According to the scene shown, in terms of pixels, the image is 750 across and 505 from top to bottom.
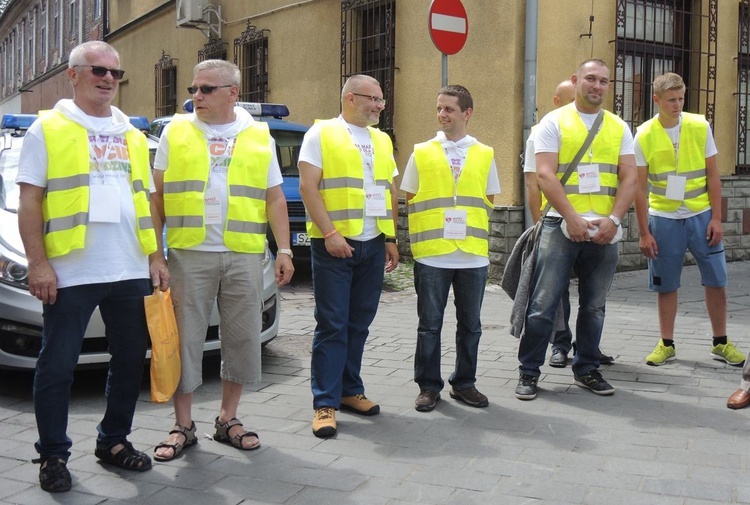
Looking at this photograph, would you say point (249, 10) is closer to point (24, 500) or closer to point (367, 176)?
point (367, 176)

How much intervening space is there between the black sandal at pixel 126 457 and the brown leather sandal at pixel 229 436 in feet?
1.50

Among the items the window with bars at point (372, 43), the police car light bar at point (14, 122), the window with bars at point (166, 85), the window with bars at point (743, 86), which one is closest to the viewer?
the police car light bar at point (14, 122)

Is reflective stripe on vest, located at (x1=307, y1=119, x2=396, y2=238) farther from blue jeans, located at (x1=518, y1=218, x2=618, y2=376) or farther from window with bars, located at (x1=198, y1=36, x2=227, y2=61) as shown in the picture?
window with bars, located at (x1=198, y1=36, x2=227, y2=61)

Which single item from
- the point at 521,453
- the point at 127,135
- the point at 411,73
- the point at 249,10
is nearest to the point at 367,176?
the point at 127,135

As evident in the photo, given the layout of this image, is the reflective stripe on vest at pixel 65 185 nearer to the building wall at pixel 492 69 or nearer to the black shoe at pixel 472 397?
the black shoe at pixel 472 397

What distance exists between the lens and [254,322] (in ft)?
15.2

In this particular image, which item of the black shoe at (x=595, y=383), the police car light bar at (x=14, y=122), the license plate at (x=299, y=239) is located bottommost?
the black shoe at (x=595, y=383)

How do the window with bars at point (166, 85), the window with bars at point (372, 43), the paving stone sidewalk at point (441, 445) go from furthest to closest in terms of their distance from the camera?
the window with bars at point (166, 85)
the window with bars at point (372, 43)
the paving stone sidewalk at point (441, 445)

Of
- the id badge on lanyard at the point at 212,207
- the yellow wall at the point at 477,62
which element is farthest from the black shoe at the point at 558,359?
the yellow wall at the point at 477,62

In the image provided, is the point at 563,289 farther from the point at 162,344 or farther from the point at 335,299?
the point at 162,344

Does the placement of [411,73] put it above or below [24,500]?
above

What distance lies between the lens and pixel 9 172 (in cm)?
675

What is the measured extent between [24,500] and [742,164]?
11.2 meters

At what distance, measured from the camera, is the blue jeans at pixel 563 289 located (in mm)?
5574
